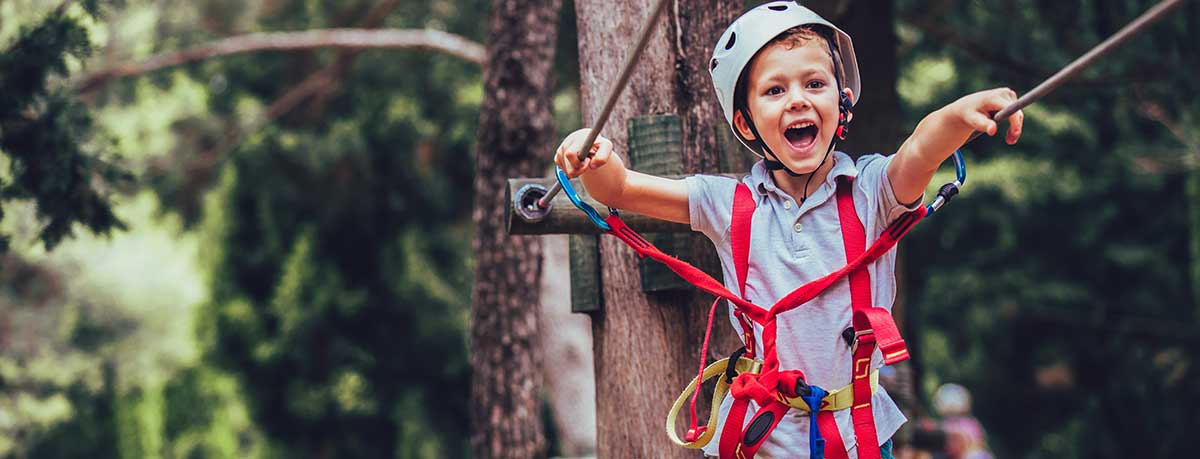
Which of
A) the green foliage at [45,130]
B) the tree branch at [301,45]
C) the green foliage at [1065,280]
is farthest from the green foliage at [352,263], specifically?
the green foliage at [45,130]

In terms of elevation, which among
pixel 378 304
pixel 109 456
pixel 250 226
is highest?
pixel 250 226

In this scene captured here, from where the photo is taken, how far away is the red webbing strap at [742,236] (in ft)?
9.14

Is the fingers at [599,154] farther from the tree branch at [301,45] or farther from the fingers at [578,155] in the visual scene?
the tree branch at [301,45]

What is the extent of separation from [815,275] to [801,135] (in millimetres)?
303

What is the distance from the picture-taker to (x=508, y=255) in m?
6.42

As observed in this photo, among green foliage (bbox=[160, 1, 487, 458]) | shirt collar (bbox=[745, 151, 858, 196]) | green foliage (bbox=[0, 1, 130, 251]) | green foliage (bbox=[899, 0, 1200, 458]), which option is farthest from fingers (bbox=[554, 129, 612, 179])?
green foliage (bbox=[160, 1, 487, 458])

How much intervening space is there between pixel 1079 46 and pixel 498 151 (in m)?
4.28

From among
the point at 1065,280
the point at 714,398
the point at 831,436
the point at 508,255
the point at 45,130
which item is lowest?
the point at 831,436

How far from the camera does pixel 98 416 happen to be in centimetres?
1755

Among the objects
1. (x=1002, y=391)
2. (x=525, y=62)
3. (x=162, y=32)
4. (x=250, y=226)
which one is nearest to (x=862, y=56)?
(x=525, y=62)

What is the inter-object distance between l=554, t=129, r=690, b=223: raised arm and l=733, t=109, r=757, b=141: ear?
176 millimetres

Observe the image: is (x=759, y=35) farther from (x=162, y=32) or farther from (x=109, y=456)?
(x=109, y=456)

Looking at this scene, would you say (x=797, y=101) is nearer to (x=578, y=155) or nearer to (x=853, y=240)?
(x=853, y=240)

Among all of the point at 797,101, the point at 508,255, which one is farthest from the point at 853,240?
the point at 508,255
